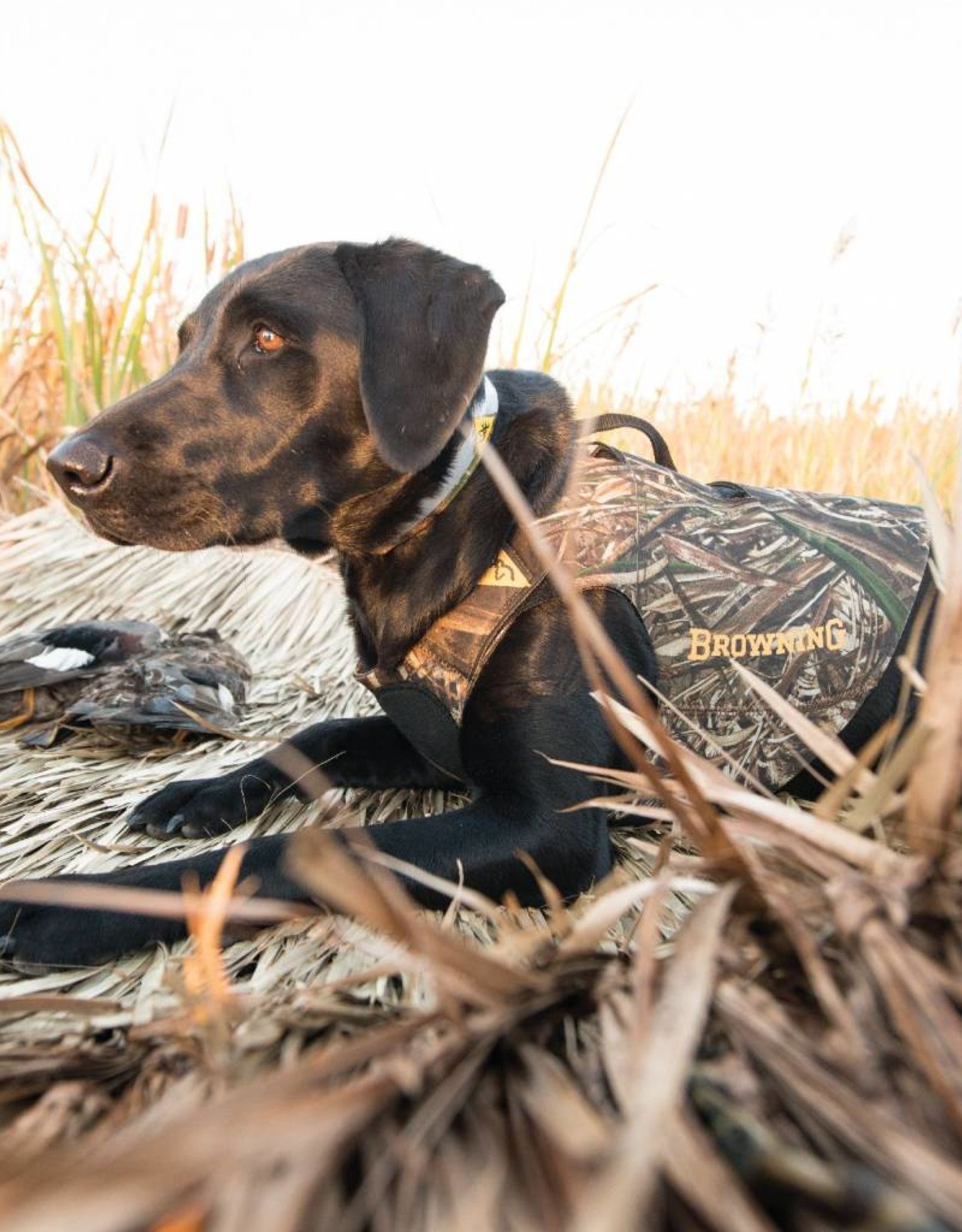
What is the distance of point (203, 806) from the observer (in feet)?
6.55

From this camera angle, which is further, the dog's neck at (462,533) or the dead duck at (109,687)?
the dead duck at (109,687)

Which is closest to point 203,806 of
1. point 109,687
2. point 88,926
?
point 88,926

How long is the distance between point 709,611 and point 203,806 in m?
1.04

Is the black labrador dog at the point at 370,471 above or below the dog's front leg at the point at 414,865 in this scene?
above

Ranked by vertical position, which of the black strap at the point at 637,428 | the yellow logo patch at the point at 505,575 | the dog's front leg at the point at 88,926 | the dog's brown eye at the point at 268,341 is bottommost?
the dog's front leg at the point at 88,926

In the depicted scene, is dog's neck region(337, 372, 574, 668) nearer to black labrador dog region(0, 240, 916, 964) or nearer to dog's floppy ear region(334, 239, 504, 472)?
black labrador dog region(0, 240, 916, 964)

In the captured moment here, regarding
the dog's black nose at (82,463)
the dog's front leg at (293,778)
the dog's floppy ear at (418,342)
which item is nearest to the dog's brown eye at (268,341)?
the dog's floppy ear at (418,342)

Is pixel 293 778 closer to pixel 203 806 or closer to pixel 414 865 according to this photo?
pixel 203 806

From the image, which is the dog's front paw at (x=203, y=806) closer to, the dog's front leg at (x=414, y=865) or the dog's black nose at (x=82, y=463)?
the dog's front leg at (x=414, y=865)

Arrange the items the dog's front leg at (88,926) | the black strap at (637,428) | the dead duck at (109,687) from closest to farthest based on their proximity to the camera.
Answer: the dog's front leg at (88,926) < the black strap at (637,428) < the dead duck at (109,687)

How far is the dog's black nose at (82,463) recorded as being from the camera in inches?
74.5

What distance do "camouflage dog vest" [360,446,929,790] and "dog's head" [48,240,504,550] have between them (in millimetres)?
312

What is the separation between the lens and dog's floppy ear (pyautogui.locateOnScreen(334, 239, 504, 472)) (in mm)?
1883

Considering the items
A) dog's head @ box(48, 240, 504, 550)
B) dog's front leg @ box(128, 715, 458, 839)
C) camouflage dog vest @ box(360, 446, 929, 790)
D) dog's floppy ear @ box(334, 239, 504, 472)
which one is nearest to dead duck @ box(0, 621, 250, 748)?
dog's front leg @ box(128, 715, 458, 839)
